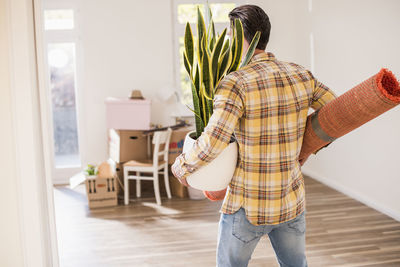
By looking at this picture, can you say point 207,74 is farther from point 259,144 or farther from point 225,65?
point 259,144

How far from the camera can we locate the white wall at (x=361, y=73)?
3.54 meters

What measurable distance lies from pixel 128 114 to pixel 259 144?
342cm

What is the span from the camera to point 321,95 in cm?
140

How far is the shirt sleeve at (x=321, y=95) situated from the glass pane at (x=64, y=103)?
4646 mm

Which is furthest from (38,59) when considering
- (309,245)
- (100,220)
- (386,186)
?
(386,186)

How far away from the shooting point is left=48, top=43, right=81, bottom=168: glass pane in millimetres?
5445

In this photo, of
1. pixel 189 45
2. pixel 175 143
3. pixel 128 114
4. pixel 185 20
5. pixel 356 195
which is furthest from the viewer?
pixel 185 20

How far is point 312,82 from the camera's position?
1.40 m

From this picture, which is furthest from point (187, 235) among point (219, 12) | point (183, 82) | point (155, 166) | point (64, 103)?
point (219, 12)

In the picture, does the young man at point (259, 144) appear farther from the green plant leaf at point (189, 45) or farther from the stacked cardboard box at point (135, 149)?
the stacked cardboard box at point (135, 149)

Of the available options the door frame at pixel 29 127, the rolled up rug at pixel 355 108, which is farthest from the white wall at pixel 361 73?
the door frame at pixel 29 127

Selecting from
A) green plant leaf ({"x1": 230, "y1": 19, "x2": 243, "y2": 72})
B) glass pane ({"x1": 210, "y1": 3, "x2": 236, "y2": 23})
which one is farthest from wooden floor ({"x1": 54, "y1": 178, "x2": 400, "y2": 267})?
glass pane ({"x1": 210, "y1": 3, "x2": 236, "y2": 23})

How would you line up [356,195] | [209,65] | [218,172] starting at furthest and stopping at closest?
[356,195]
[209,65]
[218,172]

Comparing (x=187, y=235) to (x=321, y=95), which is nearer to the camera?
(x=321, y=95)
